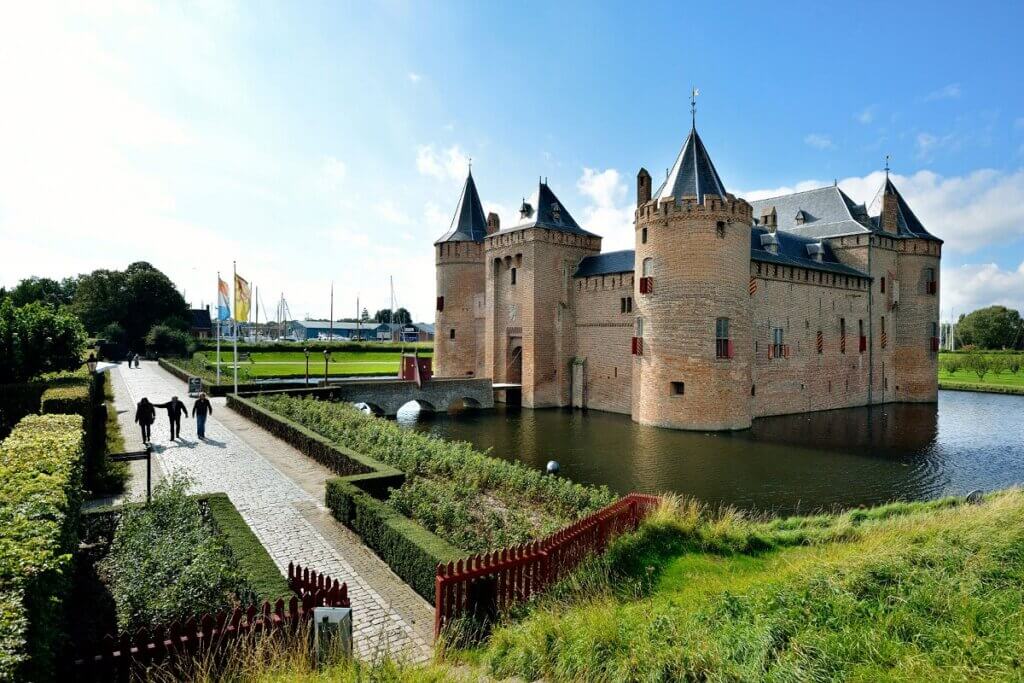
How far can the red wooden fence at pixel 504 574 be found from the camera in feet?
16.9

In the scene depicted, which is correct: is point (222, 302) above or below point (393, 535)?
above

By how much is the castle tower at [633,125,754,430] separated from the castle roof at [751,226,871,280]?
389 centimetres

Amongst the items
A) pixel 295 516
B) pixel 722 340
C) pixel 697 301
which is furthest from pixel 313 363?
pixel 295 516

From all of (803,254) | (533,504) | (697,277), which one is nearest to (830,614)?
(533,504)

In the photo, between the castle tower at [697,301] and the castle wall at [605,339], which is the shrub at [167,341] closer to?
the castle wall at [605,339]

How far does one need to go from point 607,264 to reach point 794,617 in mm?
23555

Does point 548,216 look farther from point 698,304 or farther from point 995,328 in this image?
point 995,328

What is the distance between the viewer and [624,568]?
7.10 metres

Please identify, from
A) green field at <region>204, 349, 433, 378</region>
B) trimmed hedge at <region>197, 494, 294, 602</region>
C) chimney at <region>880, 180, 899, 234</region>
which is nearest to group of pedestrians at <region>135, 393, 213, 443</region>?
trimmed hedge at <region>197, 494, 294, 602</region>

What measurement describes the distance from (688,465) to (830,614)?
11.7 metres

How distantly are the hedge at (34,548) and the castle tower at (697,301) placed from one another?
18637mm

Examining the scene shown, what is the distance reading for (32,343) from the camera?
17.2m

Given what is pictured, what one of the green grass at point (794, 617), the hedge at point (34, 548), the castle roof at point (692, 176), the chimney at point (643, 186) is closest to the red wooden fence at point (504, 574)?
the green grass at point (794, 617)

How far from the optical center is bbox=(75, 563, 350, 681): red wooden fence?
11.2 feet
